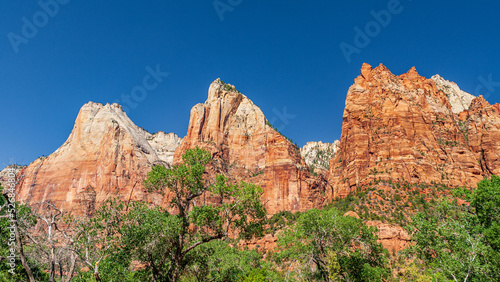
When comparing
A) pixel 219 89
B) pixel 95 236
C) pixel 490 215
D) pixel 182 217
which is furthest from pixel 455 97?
pixel 95 236

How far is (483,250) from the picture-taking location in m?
20.8

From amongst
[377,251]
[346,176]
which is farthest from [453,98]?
[377,251]

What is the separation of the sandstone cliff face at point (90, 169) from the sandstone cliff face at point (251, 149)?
750 inches

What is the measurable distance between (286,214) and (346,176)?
24827 millimetres

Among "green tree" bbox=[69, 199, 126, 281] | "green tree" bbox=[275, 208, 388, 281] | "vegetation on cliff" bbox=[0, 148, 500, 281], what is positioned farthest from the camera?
"green tree" bbox=[275, 208, 388, 281]

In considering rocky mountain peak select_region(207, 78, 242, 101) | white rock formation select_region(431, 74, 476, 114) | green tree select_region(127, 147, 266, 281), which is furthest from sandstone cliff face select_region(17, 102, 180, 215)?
white rock formation select_region(431, 74, 476, 114)

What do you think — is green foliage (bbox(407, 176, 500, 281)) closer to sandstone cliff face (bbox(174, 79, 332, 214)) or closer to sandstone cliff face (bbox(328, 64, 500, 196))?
sandstone cliff face (bbox(328, 64, 500, 196))

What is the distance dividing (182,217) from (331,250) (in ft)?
53.1

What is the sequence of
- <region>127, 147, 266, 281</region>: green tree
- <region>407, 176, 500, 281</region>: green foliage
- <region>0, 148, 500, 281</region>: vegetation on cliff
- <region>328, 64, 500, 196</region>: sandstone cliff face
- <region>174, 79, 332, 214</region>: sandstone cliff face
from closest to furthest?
<region>0, 148, 500, 281</region>: vegetation on cliff
<region>127, 147, 266, 281</region>: green tree
<region>407, 176, 500, 281</region>: green foliage
<region>328, 64, 500, 196</region>: sandstone cliff face
<region>174, 79, 332, 214</region>: sandstone cliff face

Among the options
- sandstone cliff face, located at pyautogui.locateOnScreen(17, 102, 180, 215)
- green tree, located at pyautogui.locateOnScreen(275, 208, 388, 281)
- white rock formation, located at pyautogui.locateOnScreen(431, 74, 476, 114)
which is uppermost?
white rock formation, located at pyautogui.locateOnScreen(431, 74, 476, 114)

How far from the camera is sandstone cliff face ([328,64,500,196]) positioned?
8544 centimetres

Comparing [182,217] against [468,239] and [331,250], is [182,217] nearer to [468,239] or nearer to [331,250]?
[331,250]

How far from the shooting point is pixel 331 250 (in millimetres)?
30703

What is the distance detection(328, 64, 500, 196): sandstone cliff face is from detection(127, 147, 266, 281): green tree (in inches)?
2726
